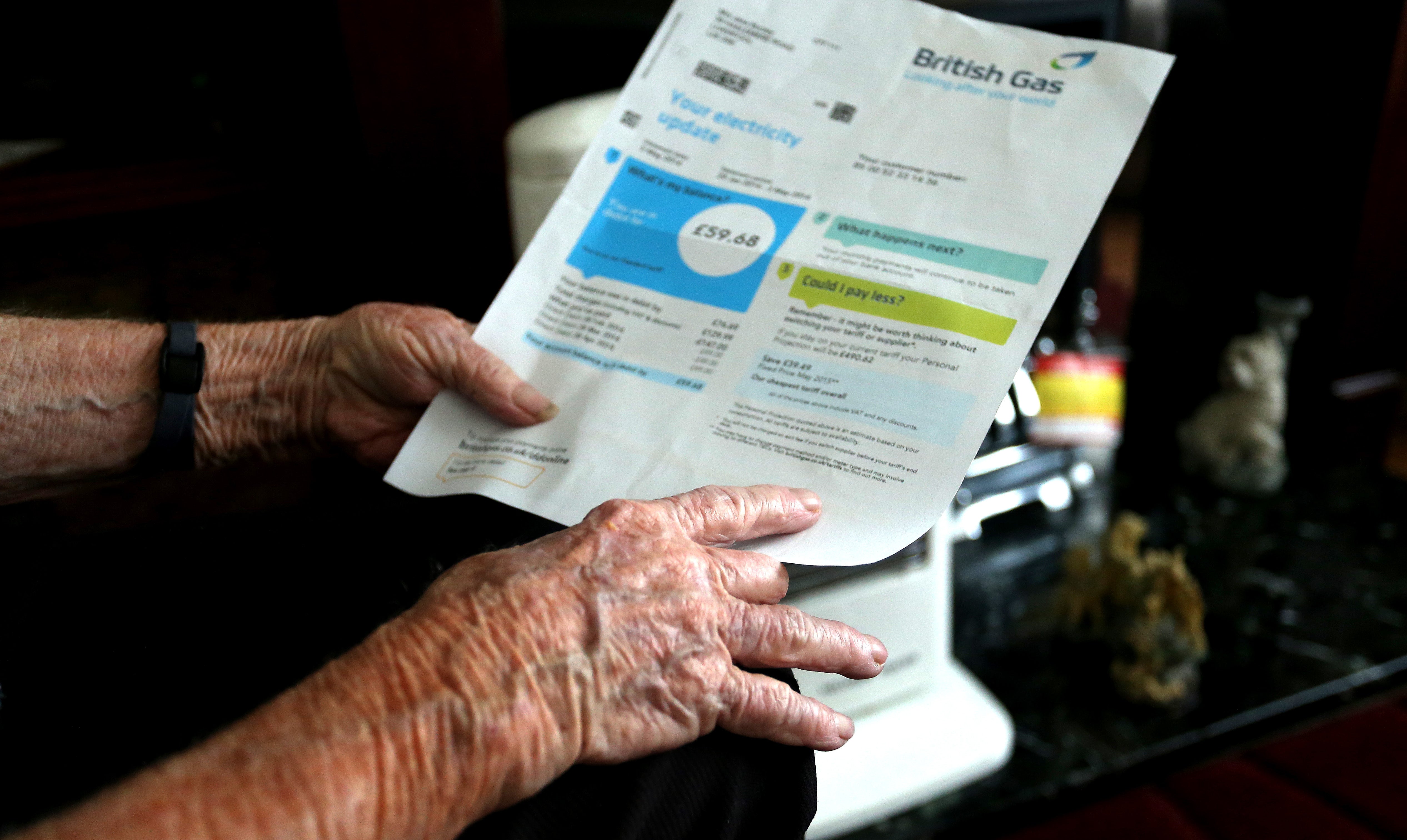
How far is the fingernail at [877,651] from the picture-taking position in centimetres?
47

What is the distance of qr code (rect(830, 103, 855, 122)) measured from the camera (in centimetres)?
60

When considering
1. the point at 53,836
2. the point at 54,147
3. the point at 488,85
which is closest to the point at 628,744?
the point at 53,836

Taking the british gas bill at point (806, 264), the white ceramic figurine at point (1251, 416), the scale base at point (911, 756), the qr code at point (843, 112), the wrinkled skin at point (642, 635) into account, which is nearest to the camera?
the wrinkled skin at point (642, 635)

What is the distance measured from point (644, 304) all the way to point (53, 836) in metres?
0.39

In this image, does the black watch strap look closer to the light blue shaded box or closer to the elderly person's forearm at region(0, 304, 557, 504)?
the elderly person's forearm at region(0, 304, 557, 504)

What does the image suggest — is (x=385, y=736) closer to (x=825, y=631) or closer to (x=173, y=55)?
(x=825, y=631)

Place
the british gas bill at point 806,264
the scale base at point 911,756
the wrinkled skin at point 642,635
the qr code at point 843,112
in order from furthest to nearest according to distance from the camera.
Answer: the scale base at point 911,756 < the qr code at point 843,112 < the british gas bill at point 806,264 < the wrinkled skin at point 642,635

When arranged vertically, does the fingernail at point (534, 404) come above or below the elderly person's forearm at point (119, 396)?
above

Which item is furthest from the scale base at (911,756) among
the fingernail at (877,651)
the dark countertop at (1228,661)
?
the fingernail at (877,651)

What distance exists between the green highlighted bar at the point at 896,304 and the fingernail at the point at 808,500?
0.11 meters

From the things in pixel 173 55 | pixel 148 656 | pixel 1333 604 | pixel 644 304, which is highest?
pixel 173 55

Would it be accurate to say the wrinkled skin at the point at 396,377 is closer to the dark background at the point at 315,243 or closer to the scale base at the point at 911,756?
the dark background at the point at 315,243

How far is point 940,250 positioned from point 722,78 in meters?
0.21

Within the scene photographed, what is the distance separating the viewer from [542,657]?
0.40 metres
